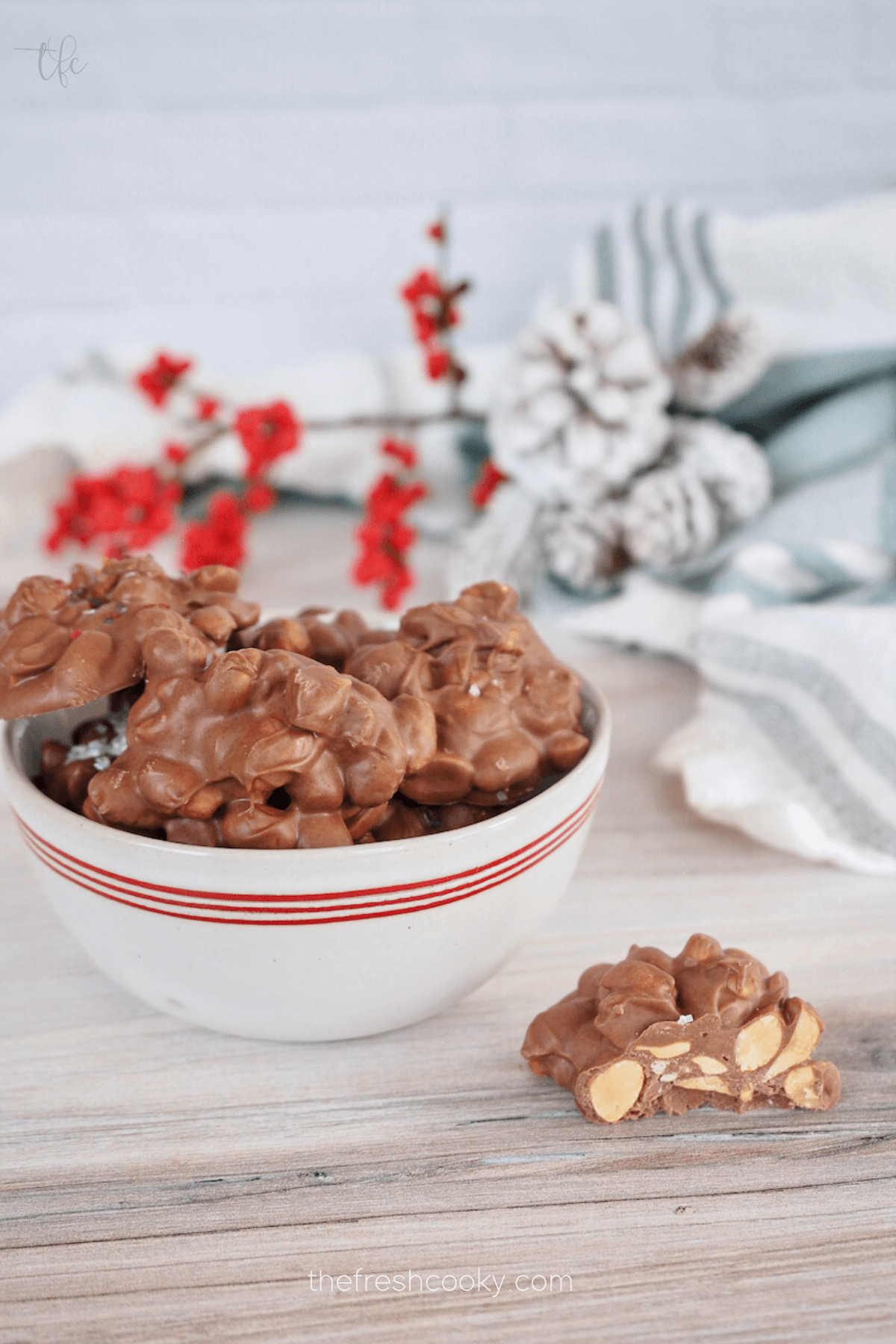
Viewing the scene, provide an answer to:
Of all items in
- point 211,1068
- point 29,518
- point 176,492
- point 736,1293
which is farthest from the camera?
point 29,518

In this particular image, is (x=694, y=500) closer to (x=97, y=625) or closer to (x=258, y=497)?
(x=258, y=497)

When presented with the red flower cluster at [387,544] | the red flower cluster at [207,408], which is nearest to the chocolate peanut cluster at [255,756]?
the red flower cluster at [387,544]

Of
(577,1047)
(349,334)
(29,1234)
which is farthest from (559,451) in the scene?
(29,1234)

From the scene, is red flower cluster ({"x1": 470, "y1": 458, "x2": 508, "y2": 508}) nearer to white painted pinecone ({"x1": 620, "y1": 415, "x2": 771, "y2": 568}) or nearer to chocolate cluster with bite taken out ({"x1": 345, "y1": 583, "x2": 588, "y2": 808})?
white painted pinecone ({"x1": 620, "y1": 415, "x2": 771, "y2": 568})

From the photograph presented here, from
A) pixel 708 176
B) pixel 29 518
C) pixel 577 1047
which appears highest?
pixel 708 176

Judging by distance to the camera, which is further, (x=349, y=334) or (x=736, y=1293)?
(x=349, y=334)

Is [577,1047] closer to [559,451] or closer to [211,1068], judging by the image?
[211,1068]

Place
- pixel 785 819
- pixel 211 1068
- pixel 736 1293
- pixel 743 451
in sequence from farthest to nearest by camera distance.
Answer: pixel 743 451, pixel 785 819, pixel 211 1068, pixel 736 1293
